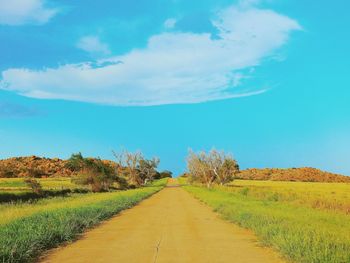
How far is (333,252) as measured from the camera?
392 inches

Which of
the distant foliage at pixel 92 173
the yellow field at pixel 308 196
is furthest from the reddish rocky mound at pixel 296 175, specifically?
the distant foliage at pixel 92 173

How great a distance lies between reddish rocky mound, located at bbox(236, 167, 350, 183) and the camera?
158 m

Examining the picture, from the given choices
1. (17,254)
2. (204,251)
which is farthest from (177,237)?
(17,254)

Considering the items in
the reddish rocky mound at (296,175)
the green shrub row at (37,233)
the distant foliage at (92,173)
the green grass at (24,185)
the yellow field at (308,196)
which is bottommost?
the green shrub row at (37,233)

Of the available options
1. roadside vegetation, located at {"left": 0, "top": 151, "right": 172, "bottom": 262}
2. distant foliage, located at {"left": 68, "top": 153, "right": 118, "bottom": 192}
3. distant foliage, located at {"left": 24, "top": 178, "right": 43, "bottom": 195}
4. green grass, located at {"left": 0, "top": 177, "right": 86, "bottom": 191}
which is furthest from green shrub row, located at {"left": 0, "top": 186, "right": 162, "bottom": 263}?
distant foliage, located at {"left": 68, "top": 153, "right": 118, "bottom": 192}

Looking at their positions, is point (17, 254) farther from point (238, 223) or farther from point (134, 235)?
point (238, 223)

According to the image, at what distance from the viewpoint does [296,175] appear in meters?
166

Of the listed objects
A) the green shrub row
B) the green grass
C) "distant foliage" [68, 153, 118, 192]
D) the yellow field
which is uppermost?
"distant foliage" [68, 153, 118, 192]

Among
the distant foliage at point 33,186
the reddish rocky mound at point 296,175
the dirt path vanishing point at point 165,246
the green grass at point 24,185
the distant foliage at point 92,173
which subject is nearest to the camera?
the dirt path vanishing point at point 165,246

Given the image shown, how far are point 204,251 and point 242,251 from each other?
1099 mm

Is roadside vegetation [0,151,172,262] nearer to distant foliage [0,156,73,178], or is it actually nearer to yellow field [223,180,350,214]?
yellow field [223,180,350,214]

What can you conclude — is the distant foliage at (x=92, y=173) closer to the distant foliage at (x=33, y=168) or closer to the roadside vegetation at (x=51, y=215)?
the roadside vegetation at (x=51, y=215)

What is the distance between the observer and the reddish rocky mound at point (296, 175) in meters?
158

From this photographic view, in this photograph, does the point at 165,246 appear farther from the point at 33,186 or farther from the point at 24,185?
the point at 24,185
